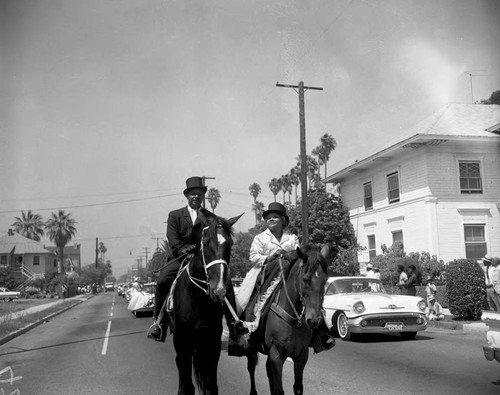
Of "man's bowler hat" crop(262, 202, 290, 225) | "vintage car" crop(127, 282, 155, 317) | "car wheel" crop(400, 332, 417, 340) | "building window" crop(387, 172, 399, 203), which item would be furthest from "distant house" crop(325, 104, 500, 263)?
"man's bowler hat" crop(262, 202, 290, 225)

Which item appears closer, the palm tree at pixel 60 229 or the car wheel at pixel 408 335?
the car wheel at pixel 408 335

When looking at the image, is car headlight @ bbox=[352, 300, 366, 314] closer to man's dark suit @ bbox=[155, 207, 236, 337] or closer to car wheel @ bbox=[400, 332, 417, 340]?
car wheel @ bbox=[400, 332, 417, 340]

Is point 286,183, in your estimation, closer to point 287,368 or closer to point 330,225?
point 330,225

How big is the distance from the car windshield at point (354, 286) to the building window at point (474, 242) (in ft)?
38.0

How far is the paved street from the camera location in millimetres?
7418

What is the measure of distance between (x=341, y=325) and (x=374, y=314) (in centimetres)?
111

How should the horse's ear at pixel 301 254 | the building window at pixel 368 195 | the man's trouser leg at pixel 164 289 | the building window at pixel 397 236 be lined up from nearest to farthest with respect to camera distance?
1. the horse's ear at pixel 301 254
2. the man's trouser leg at pixel 164 289
3. the building window at pixel 397 236
4. the building window at pixel 368 195

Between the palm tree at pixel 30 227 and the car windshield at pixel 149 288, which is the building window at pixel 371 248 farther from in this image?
the palm tree at pixel 30 227

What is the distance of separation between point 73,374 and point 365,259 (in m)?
22.7

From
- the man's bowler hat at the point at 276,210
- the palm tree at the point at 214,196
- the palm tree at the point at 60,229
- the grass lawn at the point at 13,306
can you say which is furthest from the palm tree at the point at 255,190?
the man's bowler hat at the point at 276,210

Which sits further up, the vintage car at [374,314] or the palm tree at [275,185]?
the palm tree at [275,185]

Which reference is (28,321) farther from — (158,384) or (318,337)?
(318,337)

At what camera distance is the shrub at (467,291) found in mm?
15672

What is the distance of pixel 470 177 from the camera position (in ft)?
79.5
